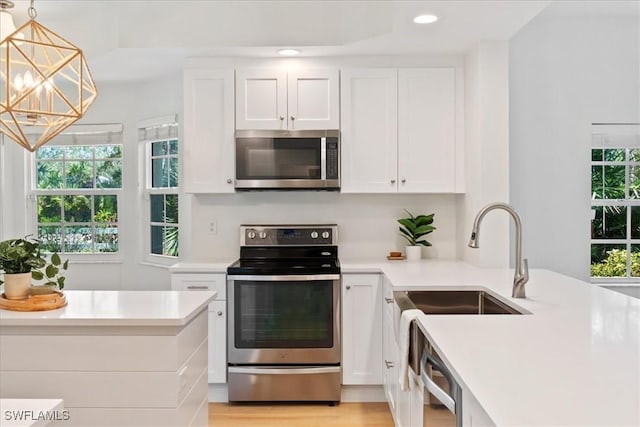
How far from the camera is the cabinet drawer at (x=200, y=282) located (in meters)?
3.27

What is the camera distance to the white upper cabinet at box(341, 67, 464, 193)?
356 cm

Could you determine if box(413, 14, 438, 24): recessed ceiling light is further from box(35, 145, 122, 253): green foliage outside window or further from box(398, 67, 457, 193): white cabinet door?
box(35, 145, 122, 253): green foliage outside window

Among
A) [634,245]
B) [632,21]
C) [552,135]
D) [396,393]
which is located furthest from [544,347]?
[632,21]

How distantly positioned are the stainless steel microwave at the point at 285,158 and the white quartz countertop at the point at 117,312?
4.77 ft

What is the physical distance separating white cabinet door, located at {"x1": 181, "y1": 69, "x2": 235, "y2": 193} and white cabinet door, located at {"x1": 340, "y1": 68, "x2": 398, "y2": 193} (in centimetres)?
79

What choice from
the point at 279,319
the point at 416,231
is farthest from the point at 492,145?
the point at 279,319

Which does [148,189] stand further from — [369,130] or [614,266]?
[614,266]

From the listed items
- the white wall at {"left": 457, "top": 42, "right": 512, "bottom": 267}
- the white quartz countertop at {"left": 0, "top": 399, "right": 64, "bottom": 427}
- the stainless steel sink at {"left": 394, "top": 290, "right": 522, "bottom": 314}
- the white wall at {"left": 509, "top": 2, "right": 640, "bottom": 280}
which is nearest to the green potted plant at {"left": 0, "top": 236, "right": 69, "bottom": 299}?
the white quartz countertop at {"left": 0, "top": 399, "right": 64, "bottom": 427}

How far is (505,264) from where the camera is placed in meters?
3.28

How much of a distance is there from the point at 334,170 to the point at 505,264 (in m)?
1.27

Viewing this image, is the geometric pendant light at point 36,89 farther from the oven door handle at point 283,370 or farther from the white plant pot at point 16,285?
the oven door handle at point 283,370

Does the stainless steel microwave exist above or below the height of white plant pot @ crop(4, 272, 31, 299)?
above

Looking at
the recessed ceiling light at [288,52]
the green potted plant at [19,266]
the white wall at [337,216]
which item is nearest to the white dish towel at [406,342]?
the green potted plant at [19,266]

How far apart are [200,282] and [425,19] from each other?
6.85 ft
